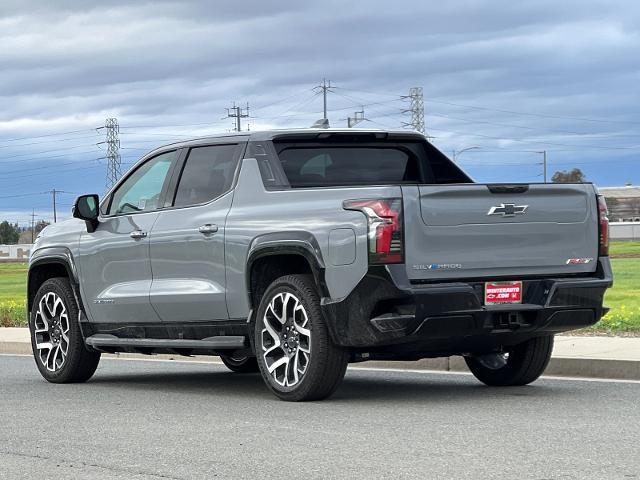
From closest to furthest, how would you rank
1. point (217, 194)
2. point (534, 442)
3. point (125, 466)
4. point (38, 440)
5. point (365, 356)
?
point (125, 466), point (534, 442), point (38, 440), point (365, 356), point (217, 194)

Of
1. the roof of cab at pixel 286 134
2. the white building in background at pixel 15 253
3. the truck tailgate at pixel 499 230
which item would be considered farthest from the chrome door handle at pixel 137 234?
the white building in background at pixel 15 253

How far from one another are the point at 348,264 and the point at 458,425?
1.50m

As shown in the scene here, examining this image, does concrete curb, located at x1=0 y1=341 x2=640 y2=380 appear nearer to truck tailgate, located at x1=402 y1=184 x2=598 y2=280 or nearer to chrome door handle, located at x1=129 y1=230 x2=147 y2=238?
truck tailgate, located at x1=402 y1=184 x2=598 y2=280

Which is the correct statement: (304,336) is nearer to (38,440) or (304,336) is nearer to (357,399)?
(357,399)

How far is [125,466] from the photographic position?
23.6ft

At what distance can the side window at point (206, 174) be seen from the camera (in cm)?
1095

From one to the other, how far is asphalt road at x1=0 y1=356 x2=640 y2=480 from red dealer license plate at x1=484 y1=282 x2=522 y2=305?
30.0 inches

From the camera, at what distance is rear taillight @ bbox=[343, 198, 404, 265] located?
30.3 feet

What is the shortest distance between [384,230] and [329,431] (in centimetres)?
157

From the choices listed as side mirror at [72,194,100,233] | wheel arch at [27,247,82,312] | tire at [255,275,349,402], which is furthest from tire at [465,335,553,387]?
wheel arch at [27,247,82,312]

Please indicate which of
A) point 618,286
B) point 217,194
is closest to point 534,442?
point 217,194

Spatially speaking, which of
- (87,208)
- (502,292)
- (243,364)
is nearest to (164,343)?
(87,208)

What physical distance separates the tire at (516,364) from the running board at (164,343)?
6.92 feet

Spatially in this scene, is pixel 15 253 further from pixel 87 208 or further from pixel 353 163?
pixel 353 163
